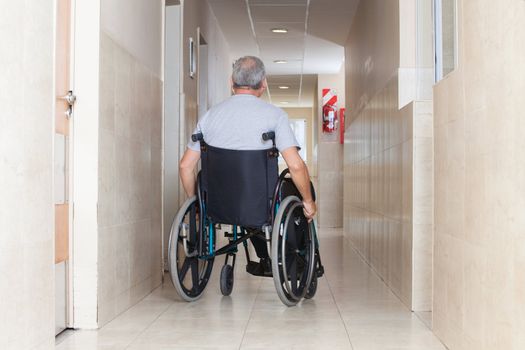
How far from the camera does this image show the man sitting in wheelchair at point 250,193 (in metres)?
3.34

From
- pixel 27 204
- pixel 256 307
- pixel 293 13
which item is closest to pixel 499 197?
pixel 27 204

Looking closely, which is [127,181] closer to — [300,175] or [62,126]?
[62,126]

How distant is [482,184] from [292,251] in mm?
1478

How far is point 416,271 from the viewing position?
11.1ft

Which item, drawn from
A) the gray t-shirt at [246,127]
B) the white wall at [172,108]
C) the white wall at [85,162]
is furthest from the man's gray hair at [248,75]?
the white wall at [172,108]

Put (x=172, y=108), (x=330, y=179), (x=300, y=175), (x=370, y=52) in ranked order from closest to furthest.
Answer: (x=300, y=175) < (x=172, y=108) < (x=370, y=52) < (x=330, y=179)

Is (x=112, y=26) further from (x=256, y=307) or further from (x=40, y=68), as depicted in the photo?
(x=256, y=307)

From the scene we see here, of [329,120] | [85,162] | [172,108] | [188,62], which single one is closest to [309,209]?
[85,162]

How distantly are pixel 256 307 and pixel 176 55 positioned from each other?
2.13m

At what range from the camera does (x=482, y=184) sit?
2.07 meters

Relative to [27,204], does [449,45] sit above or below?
above

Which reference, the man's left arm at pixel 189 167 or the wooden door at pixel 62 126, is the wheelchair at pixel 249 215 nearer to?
the man's left arm at pixel 189 167

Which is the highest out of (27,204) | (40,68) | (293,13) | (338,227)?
(293,13)

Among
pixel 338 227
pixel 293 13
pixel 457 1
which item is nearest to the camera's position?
pixel 457 1
